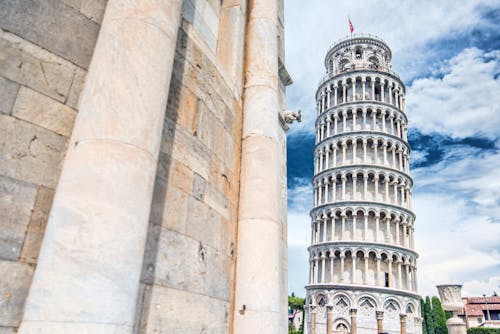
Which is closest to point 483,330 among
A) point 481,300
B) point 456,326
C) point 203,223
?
point 481,300

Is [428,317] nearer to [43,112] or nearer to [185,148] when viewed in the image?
[185,148]

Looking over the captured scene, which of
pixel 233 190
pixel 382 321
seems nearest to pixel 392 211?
pixel 382 321

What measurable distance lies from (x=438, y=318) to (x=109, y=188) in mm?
51629

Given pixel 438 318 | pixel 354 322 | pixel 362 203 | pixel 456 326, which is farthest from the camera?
pixel 438 318

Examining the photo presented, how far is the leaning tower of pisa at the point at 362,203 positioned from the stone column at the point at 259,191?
34.2 meters

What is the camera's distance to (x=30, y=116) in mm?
2332

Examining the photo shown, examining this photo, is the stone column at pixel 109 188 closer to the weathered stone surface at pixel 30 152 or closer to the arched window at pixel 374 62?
the weathered stone surface at pixel 30 152

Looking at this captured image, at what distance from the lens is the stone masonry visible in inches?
77.4

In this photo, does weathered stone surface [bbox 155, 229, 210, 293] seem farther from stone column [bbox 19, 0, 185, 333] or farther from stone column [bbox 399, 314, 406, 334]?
stone column [bbox 399, 314, 406, 334]

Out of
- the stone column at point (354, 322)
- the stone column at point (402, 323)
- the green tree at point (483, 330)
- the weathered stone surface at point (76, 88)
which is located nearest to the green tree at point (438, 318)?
the green tree at point (483, 330)

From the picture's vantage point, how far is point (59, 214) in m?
2.00

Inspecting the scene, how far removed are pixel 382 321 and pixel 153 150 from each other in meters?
37.3

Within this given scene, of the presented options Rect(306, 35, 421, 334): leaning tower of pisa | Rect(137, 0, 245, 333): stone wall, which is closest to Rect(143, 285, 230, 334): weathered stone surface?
Rect(137, 0, 245, 333): stone wall

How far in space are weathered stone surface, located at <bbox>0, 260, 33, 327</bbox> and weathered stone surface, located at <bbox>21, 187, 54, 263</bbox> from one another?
0.07m
